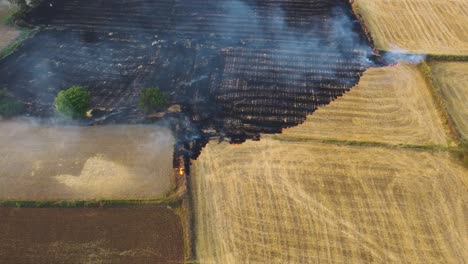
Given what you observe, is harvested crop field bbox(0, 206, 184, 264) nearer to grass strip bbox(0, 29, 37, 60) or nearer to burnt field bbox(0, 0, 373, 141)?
burnt field bbox(0, 0, 373, 141)

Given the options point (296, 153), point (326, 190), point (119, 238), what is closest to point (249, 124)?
point (296, 153)

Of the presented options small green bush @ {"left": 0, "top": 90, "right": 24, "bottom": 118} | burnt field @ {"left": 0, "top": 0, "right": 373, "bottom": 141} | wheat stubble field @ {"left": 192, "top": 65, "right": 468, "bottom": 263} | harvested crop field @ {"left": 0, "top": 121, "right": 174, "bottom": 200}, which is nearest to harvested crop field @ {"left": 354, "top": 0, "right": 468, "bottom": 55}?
burnt field @ {"left": 0, "top": 0, "right": 373, "bottom": 141}

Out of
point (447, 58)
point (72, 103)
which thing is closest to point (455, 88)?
point (447, 58)

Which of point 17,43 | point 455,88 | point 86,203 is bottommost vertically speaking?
point 455,88

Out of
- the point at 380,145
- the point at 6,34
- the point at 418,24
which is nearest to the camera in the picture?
the point at 380,145

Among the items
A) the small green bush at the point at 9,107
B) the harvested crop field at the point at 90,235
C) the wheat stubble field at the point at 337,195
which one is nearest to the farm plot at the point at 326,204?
the wheat stubble field at the point at 337,195

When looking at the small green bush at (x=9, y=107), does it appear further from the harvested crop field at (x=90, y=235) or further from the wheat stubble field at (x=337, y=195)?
the wheat stubble field at (x=337, y=195)

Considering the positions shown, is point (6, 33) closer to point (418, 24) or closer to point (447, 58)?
point (418, 24)
